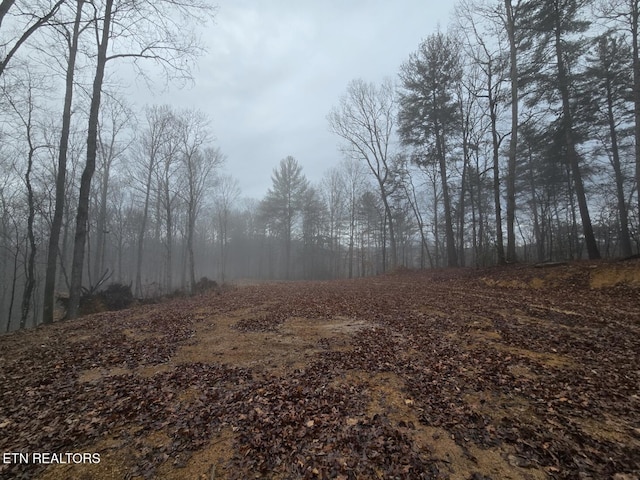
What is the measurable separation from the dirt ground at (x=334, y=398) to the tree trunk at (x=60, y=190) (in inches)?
90.6

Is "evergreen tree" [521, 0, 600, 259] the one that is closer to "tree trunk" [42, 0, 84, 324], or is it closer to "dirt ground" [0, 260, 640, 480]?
"dirt ground" [0, 260, 640, 480]

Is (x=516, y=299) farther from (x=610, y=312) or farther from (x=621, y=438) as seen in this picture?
(x=621, y=438)

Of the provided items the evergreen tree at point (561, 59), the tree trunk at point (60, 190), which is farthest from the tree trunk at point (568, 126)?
the tree trunk at point (60, 190)

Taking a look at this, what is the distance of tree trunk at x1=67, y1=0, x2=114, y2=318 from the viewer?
898cm

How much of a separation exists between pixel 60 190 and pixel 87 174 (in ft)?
4.07

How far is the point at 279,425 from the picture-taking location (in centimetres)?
321

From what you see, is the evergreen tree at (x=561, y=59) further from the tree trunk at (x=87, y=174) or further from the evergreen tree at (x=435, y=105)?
the tree trunk at (x=87, y=174)

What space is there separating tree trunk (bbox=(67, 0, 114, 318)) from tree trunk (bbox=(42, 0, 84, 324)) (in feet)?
1.75

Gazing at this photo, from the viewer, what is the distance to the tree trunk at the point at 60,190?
29.1 feet

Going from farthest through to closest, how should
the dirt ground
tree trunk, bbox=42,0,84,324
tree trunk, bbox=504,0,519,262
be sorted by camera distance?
tree trunk, bbox=504,0,519,262
tree trunk, bbox=42,0,84,324
the dirt ground

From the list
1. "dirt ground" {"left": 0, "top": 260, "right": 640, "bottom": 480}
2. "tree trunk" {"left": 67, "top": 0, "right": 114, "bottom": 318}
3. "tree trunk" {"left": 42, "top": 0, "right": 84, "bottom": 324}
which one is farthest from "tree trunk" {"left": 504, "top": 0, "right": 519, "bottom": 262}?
"tree trunk" {"left": 42, "top": 0, "right": 84, "bottom": 324}

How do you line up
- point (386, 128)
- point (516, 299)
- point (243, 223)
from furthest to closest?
point (243, 223), point (386, 128), point (516, 299)

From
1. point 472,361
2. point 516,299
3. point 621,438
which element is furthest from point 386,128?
point 621,438

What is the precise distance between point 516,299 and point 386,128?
19.4 m
